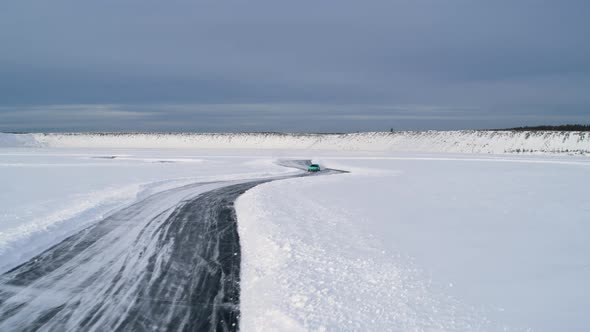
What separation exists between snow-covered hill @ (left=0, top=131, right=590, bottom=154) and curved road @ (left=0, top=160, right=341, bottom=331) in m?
66.0

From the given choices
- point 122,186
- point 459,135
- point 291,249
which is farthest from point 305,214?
point 459,135

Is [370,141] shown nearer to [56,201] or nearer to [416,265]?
[56,201]

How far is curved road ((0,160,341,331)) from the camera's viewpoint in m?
5.75

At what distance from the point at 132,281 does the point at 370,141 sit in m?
88.2

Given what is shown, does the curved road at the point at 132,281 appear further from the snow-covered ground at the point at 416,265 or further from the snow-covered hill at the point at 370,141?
the snow-covered hill at the point at 370,141

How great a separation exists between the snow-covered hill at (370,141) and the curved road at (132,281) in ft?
216

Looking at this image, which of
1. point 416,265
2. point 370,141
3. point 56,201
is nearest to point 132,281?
point 416,265

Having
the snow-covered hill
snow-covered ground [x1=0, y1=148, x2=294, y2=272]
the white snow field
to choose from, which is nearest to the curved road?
the white snow field

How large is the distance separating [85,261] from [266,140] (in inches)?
3899

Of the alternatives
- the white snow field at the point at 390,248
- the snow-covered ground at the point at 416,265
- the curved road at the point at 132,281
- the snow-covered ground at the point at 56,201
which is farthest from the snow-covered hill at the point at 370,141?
the curved road at the point at 132,281

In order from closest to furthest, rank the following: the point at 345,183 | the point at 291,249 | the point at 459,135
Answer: the point at 291,249 < the point at 345,183 < the point at 459,135

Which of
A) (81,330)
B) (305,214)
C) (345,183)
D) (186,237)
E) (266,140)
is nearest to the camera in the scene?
(81,330)

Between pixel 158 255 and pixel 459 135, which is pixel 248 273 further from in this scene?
pixel 459 135

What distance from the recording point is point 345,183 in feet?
71.4
